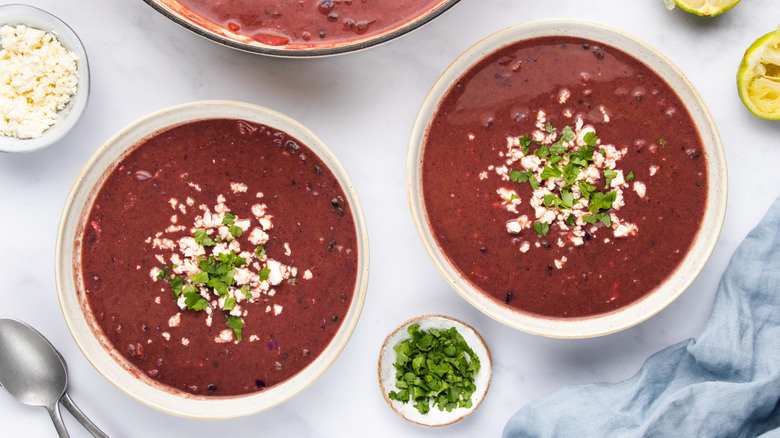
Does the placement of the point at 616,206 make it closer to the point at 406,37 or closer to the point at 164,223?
the point at 406,37

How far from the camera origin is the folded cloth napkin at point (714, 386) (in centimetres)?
259

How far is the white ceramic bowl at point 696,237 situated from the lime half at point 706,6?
341 millimetres

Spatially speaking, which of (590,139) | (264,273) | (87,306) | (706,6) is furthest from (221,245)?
(706,6)

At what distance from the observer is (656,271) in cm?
265

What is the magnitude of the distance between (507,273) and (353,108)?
3.24ft

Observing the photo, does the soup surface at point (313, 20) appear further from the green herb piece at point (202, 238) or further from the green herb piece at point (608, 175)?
the green herb piece at point (608, 175)

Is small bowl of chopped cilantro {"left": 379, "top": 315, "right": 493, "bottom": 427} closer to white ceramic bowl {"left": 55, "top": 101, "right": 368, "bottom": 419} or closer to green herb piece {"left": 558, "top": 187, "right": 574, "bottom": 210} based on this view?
white ceramic bowl {"left": 55, "top": 101, "right": 368, "bottom": 419}

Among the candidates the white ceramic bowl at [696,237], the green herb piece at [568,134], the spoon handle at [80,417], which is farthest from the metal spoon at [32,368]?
the green herb piece at [568,134]

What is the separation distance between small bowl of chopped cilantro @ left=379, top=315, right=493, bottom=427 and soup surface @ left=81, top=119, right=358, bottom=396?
33 centimetres

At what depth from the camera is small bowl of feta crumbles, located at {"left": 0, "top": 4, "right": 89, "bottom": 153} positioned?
262 cm

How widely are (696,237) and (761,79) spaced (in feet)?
2.46

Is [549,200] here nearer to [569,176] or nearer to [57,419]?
[569,176]

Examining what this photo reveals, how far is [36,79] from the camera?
2.63 metres

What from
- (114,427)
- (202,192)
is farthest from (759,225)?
(114,427)
